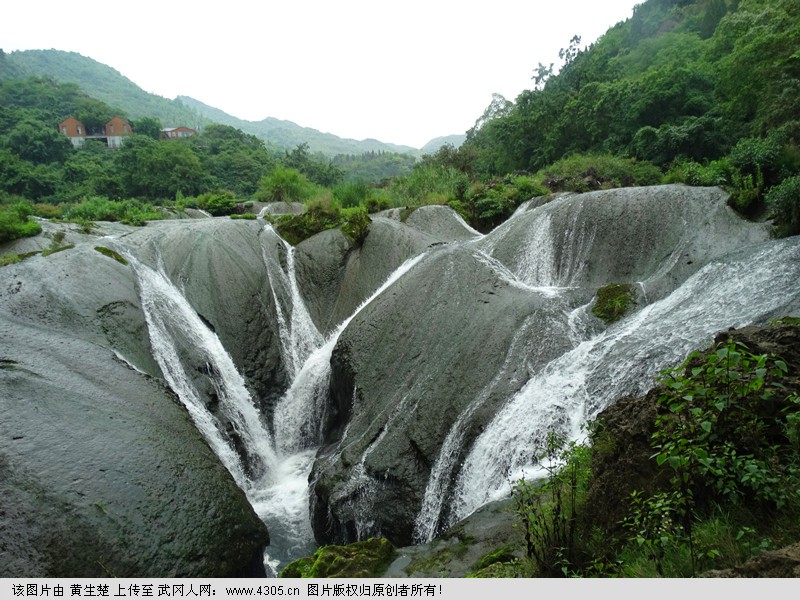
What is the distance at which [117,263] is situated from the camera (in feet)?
33.5

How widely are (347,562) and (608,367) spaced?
164 inches

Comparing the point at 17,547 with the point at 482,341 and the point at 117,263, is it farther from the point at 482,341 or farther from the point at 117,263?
the point at 117,263

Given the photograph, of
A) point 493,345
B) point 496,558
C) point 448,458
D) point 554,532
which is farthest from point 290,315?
point 554,532

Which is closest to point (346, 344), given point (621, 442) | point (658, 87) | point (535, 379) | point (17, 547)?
point (535, 379)

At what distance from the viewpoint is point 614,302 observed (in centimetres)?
779

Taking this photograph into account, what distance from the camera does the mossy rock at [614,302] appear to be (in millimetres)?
7637

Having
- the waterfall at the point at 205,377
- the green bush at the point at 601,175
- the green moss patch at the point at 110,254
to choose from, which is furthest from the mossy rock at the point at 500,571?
the green bush at the point at 601,175

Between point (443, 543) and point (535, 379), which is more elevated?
point (535, 379)

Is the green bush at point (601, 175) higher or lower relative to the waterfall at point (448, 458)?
higher

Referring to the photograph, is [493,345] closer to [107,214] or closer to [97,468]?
[97,468]

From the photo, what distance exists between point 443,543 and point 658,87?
22038 mm

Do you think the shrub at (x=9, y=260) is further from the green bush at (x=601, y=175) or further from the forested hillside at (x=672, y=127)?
the green bush at (x=601, y=175)

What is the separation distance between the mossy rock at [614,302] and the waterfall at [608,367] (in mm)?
544

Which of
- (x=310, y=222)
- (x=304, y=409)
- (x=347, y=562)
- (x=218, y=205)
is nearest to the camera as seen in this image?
(x=347, y=562)
